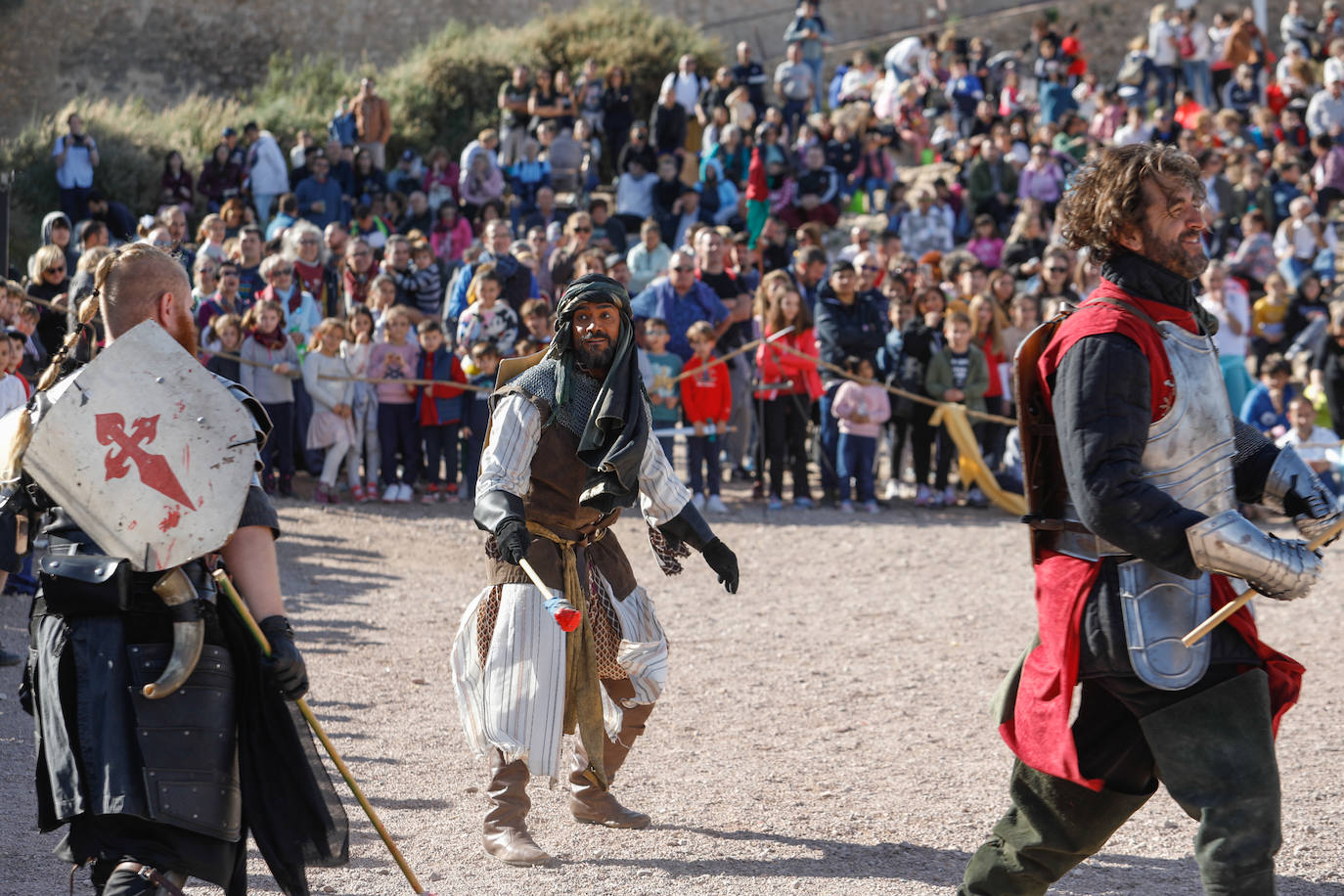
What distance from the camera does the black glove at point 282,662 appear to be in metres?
3.05

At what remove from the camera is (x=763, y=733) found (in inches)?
231

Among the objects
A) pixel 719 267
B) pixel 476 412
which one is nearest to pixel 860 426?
pixel 719 267

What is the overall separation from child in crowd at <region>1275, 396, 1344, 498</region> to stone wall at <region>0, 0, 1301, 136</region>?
18230 mm

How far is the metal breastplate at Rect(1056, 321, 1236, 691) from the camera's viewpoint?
3.00 m

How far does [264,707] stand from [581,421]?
159 centimetres

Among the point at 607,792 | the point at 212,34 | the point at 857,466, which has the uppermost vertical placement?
the point at 212,34

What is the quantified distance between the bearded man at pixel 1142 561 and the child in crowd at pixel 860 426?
7.44 meters

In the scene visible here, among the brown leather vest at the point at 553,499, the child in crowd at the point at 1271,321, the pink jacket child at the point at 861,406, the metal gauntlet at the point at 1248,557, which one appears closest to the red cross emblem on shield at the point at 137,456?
the brown leather vest at the point at 553,499

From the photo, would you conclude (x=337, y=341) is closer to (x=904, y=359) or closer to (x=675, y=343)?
(x=675, y=343)

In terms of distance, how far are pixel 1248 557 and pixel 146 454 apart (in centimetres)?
205

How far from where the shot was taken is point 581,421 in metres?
4.52

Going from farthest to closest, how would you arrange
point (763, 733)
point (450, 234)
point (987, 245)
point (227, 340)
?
point (987, 245) → point (450, 234) → point (227, 340) → point (763, 733)

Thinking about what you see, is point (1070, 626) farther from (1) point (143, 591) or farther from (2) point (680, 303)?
(2) point (680, 303)

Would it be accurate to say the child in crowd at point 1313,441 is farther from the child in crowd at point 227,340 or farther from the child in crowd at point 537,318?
the child in crowd at point 227,340
